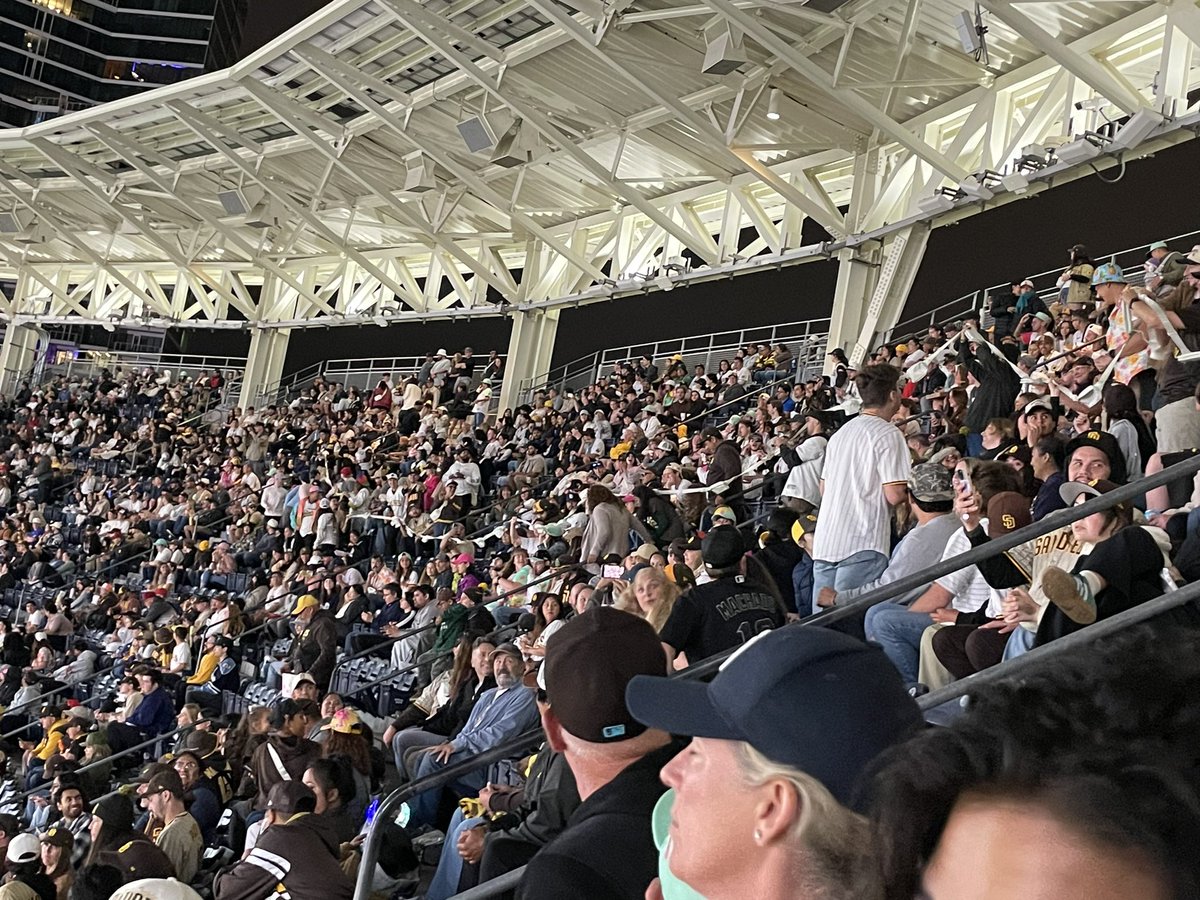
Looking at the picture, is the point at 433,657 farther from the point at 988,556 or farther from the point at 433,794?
the point at 988,556

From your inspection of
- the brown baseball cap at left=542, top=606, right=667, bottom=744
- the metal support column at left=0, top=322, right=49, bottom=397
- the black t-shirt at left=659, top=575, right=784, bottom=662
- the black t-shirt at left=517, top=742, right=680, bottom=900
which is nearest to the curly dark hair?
the black t-shirt at left=517, top=742, right=680, bottom=900

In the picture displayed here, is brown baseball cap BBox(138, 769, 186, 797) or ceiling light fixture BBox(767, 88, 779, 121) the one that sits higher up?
ceiling light fixture BBox(767, 88, 779, 121)

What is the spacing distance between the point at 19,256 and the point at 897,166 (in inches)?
975

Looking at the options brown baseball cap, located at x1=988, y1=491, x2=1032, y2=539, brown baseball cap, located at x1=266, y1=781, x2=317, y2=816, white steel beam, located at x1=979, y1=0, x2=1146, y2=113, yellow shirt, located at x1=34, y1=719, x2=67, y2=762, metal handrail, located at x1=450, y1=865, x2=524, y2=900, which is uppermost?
white steel beam, located at x1=979, y1=0, x2=1146, y2=113

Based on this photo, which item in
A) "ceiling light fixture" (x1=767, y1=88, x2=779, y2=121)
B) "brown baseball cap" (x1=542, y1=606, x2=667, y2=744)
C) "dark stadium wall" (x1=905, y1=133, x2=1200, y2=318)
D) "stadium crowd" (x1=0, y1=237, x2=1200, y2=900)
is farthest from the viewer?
"ceiling light fixture" (x1=767, y1=88, x2=779, y2=121)

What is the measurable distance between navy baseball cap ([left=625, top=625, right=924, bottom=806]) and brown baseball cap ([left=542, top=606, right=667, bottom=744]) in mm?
→ 666

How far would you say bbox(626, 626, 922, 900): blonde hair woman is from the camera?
1231 millimetres

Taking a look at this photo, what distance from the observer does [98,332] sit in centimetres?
3725

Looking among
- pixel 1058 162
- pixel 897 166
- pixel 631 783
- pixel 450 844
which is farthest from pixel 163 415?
pixel 631 783

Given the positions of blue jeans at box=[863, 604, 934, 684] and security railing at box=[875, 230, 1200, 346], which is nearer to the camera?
blue jeans at box=[863, 604, 934, 684]

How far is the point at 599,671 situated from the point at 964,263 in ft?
48.9

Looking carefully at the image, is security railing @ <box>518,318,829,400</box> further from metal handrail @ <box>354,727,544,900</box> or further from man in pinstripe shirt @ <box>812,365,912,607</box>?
metal handrail @ <box>354,727,544,900</box>

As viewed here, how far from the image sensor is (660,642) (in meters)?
2.18

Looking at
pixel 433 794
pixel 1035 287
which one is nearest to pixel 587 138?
pixel 1035 287
